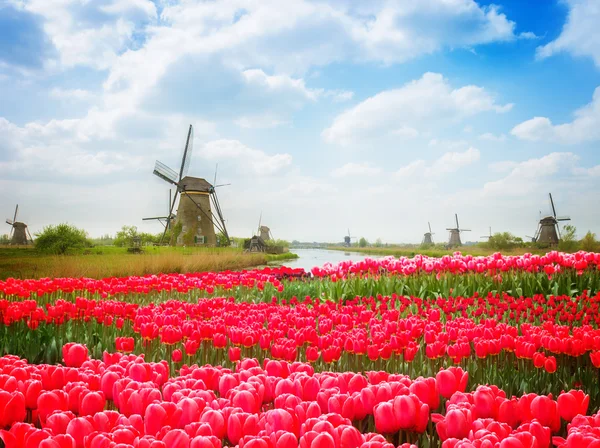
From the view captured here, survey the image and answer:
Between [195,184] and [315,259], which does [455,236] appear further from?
[195,184]

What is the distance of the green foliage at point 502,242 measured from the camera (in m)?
37.6

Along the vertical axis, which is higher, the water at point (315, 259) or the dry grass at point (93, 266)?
the dry grass at point (93, 266)

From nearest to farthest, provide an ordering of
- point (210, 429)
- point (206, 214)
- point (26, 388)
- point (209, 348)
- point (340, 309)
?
point (210, 429) → point (26, 388) → point (209, 348) → point (340, 309) → point (206, 214)

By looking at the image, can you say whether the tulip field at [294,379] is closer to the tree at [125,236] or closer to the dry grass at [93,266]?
the dry grass at [93,266]

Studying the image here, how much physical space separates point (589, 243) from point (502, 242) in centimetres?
1265

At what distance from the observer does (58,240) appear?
20.4 m

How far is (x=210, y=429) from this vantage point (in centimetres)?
155

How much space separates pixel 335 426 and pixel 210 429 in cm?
42

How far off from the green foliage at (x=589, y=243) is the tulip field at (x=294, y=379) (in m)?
21.1

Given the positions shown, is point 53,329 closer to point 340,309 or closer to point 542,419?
point 340,309

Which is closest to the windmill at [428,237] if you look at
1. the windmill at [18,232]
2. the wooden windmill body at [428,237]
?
the wooden windmill body at [428,237]

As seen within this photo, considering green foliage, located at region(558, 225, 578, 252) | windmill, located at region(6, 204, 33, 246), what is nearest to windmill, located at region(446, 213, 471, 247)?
green foliage, located at region(558, 225, 578, 252)

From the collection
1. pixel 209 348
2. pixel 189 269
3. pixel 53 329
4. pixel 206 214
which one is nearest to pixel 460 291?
pixel 209 348

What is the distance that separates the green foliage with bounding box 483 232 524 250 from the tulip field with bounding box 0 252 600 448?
33500mm
